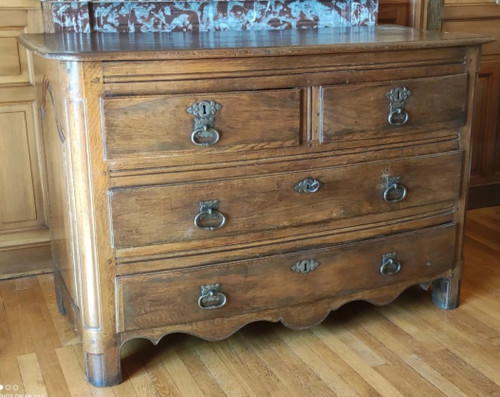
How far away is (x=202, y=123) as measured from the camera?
1.93m

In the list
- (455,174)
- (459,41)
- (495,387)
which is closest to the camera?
(495,387)

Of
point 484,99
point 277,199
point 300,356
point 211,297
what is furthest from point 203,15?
point 484,99

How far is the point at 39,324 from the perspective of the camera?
242cm

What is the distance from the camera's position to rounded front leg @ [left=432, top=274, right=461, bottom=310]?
2477 millimetres

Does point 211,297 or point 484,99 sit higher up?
point 484,99

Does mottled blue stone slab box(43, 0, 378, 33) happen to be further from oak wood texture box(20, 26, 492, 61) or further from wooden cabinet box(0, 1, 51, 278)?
wooden cabinet box(0, 1, 51, 278)

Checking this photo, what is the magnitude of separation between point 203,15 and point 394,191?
2.88 feet

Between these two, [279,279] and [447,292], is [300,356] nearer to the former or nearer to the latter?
[279,279]

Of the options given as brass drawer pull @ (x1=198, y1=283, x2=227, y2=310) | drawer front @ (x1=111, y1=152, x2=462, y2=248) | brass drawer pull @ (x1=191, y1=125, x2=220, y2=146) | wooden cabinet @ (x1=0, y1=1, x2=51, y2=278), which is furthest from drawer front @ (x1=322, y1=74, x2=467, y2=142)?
wooden cabinet @ (x1=0, y1=1, x2=51, y2=278)

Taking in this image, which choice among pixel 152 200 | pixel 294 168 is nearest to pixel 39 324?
pixel 152 200

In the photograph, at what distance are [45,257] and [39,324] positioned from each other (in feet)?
1.45

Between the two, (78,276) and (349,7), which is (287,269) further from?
(349,7)

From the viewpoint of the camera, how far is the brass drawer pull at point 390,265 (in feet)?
7.53

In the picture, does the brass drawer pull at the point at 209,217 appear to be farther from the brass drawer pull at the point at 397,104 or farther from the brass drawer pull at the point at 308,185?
the brass drawer pull at the point at 397,104
